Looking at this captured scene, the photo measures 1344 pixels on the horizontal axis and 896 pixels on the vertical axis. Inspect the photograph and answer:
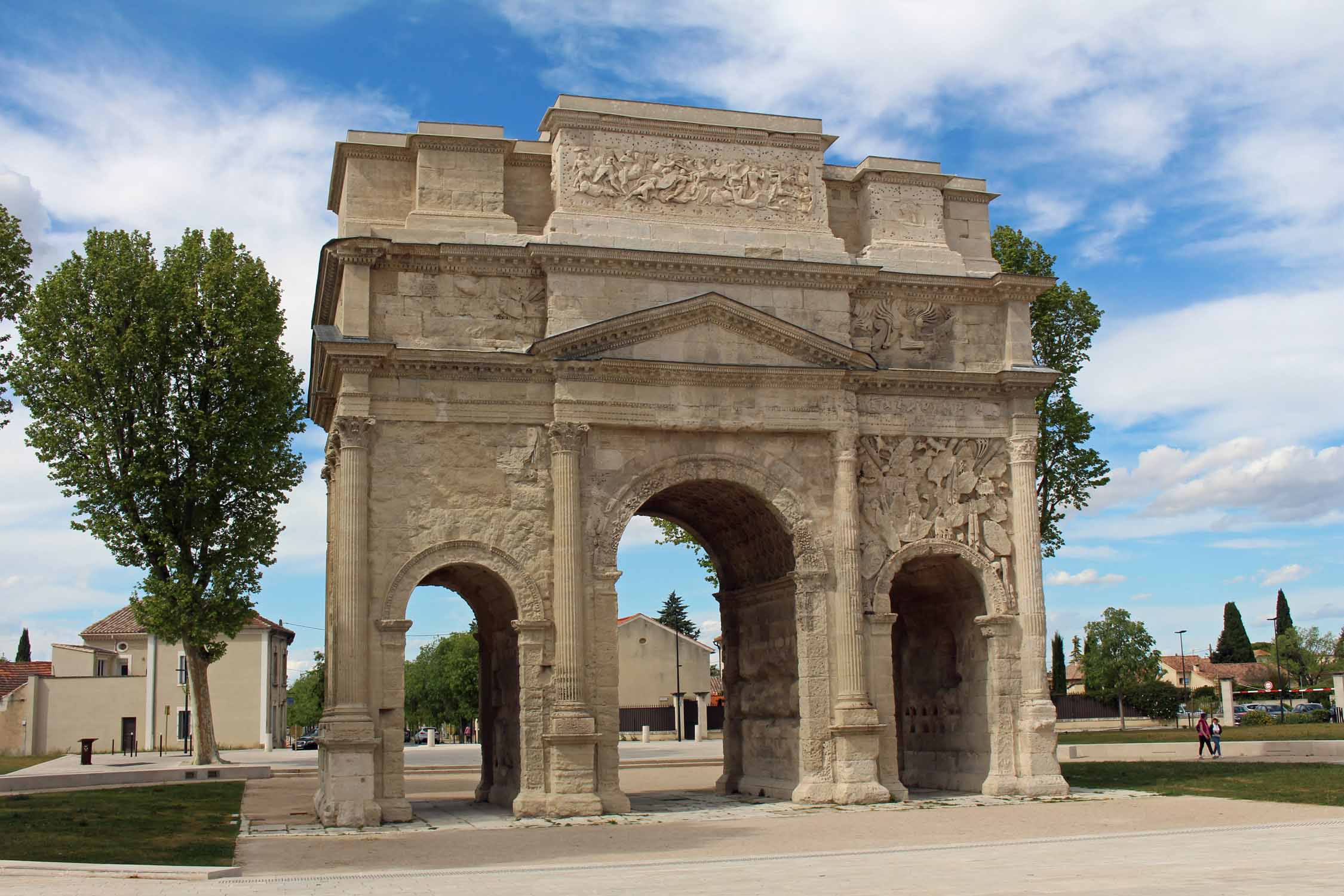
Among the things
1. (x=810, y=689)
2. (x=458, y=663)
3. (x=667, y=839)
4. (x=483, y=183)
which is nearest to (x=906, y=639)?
(x=810, y=689)

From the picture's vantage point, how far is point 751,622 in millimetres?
25188

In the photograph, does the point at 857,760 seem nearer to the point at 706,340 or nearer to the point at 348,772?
the point at 706,340

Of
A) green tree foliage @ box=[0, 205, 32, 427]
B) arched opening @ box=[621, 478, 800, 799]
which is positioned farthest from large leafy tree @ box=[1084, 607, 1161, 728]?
green tree foliage @ box=[0, 205, 32, 427]

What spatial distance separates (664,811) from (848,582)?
16.1ft

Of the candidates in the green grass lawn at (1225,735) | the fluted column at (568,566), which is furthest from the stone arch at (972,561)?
the green grass lawn at (1225,735)

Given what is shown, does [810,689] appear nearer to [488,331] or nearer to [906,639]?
[906,639]

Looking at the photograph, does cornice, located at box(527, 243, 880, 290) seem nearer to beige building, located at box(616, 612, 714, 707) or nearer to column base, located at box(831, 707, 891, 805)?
column base, located at box(831, 707, 891, 805)

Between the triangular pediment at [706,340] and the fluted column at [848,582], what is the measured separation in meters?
1.48

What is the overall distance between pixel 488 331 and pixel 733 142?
225 inches

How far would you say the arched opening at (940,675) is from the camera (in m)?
23.6

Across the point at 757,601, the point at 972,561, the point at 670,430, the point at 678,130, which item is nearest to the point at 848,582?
the point at 972,561

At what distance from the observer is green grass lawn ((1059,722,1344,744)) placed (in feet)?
121

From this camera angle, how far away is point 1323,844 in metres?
14.6

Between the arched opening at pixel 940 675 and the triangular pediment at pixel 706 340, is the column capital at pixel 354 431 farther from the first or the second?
the arched opening at pixel 940 675
